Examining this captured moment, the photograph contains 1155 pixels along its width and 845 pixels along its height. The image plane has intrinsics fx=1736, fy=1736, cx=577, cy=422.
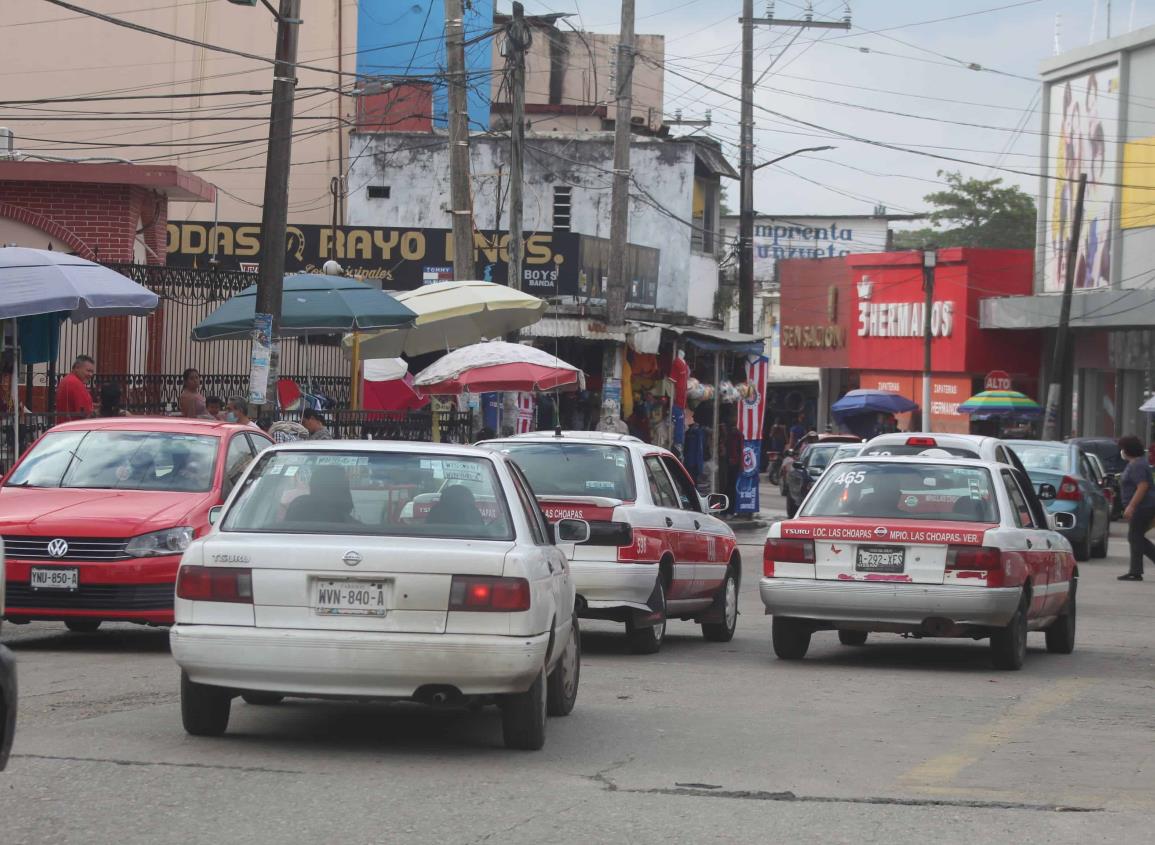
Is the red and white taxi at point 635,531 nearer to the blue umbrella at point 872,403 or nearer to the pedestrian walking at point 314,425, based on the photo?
the pedestrian walking at point 314,425

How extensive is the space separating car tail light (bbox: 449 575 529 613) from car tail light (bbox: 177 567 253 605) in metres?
0.96

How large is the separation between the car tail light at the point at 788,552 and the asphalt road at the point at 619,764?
0.84 m

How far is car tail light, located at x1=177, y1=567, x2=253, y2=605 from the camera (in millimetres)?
8023

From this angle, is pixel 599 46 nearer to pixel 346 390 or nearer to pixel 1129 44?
pixel 1129 44

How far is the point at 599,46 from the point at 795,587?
168 feet

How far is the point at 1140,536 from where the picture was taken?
22875 mm

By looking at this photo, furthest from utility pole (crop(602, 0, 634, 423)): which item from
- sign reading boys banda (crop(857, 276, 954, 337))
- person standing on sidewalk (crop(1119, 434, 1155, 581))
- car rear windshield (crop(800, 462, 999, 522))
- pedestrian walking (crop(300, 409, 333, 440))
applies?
sign reading boys banda (crop(857, 276, 954, 337))

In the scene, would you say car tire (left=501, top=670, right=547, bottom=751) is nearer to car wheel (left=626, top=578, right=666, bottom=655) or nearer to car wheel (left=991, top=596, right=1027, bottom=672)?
car wheel (left=626, top=578, right=666, bottom=655)

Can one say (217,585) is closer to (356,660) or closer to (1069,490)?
(356,660)

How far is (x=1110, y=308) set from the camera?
45.3 metres

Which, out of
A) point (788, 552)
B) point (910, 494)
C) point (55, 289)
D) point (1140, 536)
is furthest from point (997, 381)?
point (788, 552)

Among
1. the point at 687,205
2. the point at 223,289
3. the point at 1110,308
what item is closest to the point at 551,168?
the point at 687,205

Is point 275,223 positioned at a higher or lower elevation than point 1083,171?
lower

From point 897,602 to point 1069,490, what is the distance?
14.4 meters
